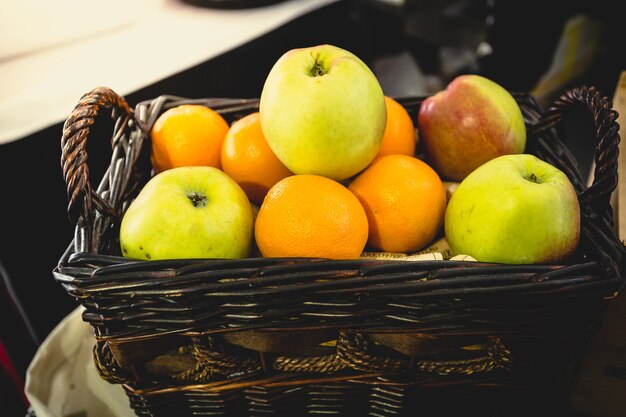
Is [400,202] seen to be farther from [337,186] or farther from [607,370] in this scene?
[607,370]

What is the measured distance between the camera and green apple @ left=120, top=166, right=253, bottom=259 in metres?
0.55

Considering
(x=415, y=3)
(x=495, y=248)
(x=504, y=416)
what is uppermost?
(x=415, y=3)

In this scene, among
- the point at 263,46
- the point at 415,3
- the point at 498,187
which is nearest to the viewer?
the point at 498,187

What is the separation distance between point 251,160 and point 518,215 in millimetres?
347

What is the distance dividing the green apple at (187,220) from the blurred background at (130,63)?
43 cm

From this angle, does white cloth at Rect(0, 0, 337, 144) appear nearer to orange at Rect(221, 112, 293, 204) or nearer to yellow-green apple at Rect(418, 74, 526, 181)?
orange at Rect(221, 112, 293, 204)

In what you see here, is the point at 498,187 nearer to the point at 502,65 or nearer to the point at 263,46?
the point at 263,46

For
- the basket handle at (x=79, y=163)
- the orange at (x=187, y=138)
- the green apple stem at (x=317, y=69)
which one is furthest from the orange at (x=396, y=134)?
the basket handle at (x=79, y=163)

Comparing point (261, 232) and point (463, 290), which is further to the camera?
point (261, 232)

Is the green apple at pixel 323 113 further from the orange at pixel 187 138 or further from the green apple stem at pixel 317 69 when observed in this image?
the orange at pixel 187 138

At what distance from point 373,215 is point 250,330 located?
22 centimetres

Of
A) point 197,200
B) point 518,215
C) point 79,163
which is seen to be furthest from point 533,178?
point 79,163

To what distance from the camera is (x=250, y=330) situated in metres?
0.51

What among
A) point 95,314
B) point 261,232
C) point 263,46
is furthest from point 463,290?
point 263,46
